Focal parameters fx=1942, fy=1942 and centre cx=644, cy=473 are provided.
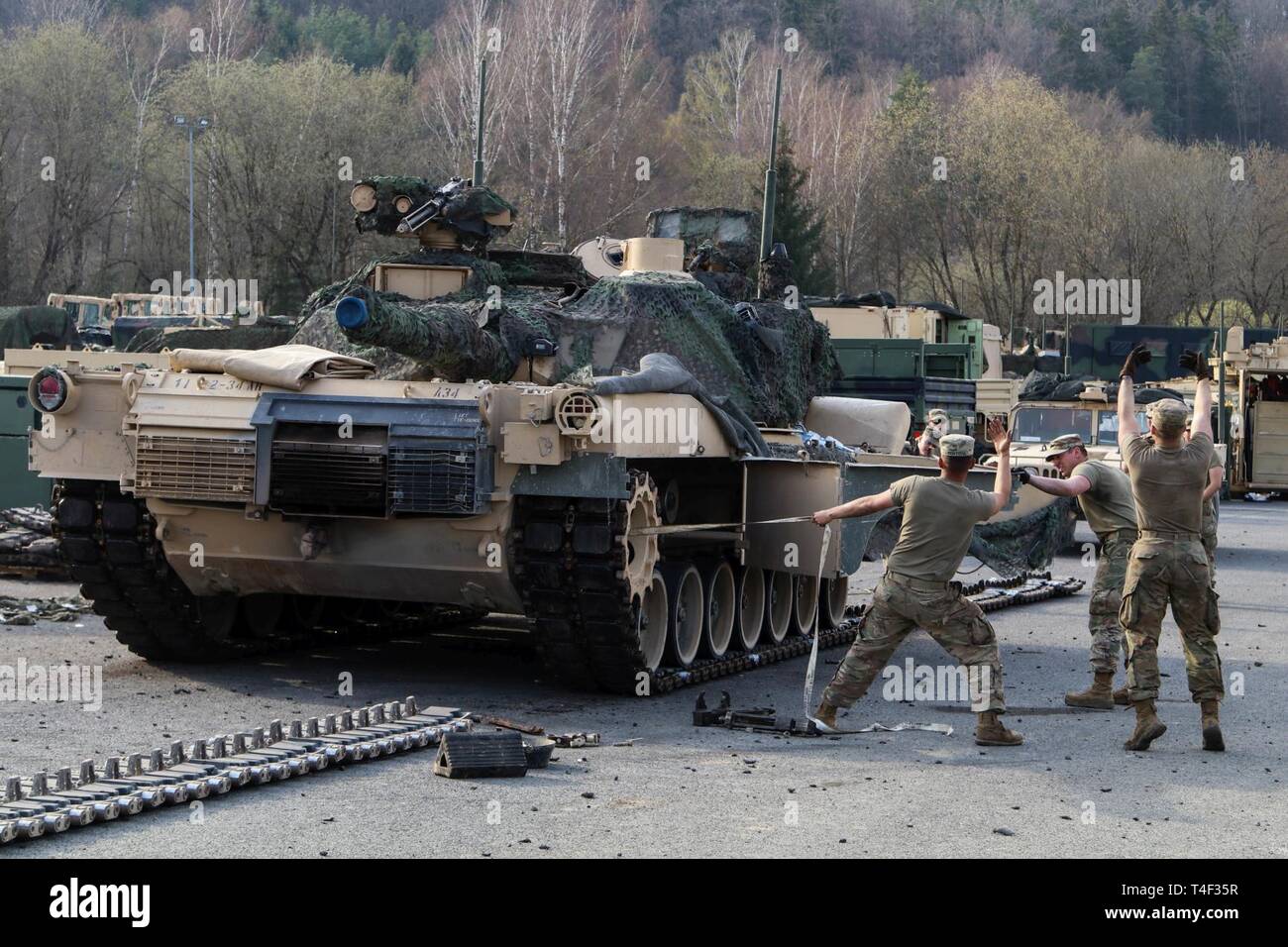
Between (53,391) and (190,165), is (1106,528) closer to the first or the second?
(53,391)

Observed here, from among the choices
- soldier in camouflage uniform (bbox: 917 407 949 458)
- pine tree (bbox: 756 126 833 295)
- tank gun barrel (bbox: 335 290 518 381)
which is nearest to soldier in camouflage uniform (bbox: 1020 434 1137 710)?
tank gun barrel (bbox: 335 290 518 381)

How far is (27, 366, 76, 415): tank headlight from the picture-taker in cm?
1130

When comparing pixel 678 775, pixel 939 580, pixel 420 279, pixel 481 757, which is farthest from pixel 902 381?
pixel 481 757

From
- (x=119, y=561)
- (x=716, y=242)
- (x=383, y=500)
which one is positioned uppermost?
(x=716, y=242)

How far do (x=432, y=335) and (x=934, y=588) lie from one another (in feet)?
10.5

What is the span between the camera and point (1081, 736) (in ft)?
33.4

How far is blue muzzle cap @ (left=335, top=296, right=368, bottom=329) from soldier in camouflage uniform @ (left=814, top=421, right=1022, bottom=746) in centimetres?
259

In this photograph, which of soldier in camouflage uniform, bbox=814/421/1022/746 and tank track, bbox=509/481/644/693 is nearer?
soldier in camouflage uniform, bbox=814/421/1022/746

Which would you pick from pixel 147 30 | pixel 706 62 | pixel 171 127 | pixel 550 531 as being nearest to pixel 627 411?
pixel 550 531

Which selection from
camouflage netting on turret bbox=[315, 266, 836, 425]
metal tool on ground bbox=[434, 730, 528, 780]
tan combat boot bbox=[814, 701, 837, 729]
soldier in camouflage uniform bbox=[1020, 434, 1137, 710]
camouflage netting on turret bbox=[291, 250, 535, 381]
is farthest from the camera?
camouflage netting on turret bbox=[291, 250, 535, 381]

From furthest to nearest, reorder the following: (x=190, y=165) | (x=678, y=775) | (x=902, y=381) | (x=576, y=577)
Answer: (x=190, y=165) → (x=902, y=381) → (x=576, y=577) → (x=678, y=775)

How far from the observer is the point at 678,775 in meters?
8.79

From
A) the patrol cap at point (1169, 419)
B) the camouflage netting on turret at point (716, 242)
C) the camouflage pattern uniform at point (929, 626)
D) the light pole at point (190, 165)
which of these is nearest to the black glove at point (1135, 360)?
the patrol cap at point (1169, 419)

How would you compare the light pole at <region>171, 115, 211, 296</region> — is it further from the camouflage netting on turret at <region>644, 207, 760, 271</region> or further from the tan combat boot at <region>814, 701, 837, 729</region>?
the tan combat boot at <region>814, 701, 837, 729</region>
